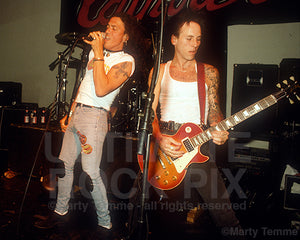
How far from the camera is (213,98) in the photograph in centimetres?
215

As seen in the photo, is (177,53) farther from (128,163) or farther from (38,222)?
(38,222)

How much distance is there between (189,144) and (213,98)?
0.53 meters

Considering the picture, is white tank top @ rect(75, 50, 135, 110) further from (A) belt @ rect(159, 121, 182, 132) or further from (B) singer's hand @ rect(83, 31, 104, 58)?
(A) belt @ rect(159, 121, 182, 132)

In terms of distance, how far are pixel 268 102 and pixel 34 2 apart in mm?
4900

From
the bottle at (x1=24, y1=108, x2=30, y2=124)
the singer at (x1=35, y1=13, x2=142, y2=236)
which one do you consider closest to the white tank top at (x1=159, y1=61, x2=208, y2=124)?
the singer at (x1=35, y1=13, x2=142, y2=236)

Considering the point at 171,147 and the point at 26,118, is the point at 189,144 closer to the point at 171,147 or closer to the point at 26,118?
the point at 171,147

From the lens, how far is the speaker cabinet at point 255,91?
109 inches

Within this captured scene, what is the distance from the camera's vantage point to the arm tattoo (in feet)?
6.89

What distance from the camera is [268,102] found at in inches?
76.1

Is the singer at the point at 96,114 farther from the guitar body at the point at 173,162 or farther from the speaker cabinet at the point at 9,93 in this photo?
the speaker cabinet at the point at 9,93

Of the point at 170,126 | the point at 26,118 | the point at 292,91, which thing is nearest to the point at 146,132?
the point at 170,126

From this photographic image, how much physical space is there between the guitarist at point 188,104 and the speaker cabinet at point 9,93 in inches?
122

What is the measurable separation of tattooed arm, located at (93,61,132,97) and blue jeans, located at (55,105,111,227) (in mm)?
221

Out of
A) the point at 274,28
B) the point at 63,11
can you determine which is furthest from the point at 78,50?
the point at 274,28
